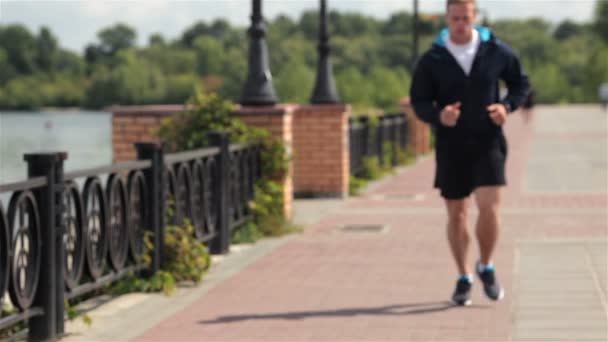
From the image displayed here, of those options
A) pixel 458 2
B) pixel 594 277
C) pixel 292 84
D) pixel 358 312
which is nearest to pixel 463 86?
pixel 458 2

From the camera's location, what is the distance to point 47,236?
6.97 metres

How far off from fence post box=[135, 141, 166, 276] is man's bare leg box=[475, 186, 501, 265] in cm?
219

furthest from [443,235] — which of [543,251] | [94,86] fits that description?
[94,86]

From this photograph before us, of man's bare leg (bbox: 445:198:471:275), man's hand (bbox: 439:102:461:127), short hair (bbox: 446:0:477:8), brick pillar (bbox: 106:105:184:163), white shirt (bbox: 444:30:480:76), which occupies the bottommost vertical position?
man's bare leg (bbox: 445:198:471:275)

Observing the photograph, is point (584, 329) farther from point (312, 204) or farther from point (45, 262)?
point (312, 204)

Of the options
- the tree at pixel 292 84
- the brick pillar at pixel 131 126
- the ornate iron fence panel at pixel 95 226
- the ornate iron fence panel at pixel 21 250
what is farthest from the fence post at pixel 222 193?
the tree at pixel 292 84

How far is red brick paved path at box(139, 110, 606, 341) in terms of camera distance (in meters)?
7.25

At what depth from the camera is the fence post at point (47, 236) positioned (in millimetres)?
6938

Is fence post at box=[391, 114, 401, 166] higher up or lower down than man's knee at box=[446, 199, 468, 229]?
lower down

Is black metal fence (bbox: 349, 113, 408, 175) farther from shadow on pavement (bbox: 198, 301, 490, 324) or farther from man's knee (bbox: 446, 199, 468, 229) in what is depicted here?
shadow on pavement (bbox: 198, 301, 490, 324)

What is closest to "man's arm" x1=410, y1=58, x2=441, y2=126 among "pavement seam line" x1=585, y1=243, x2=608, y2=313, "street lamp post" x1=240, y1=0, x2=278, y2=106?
"pavement seam line" x1=585, y1=243, x2=608, y2=313

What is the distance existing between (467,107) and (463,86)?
0.12m

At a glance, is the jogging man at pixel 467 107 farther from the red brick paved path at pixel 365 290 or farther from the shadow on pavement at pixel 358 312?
the red brick paved path at pixel 365 290

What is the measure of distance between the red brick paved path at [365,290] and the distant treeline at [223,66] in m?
2.61
